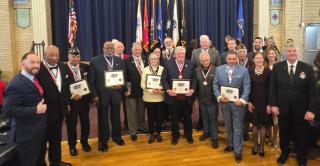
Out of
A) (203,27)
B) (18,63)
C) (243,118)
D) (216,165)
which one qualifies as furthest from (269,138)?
(18,63)

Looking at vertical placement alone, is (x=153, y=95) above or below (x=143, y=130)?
above

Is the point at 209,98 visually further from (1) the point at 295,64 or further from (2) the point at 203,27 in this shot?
(2) the point at 203,27

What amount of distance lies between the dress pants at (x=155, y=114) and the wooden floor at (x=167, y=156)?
244mm

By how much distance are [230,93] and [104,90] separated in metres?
1.80

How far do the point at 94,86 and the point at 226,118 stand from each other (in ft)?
6.40

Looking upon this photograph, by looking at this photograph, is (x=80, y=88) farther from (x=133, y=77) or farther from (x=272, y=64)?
(x=272, y=64)

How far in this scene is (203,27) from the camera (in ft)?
34.0

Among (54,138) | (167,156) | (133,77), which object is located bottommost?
(167,156)

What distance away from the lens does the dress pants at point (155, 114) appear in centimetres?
537

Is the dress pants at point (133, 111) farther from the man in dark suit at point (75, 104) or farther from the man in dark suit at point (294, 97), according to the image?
the man in dark suit at point (294, 97)

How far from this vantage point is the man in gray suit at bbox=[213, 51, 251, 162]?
4617mm

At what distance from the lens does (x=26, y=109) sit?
329cm

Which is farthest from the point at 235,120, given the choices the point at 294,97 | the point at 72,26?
the point at 72,26

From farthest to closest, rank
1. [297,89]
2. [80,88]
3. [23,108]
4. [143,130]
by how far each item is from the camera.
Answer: [143,130] < [80,88] < [297,89] < [23,108]
